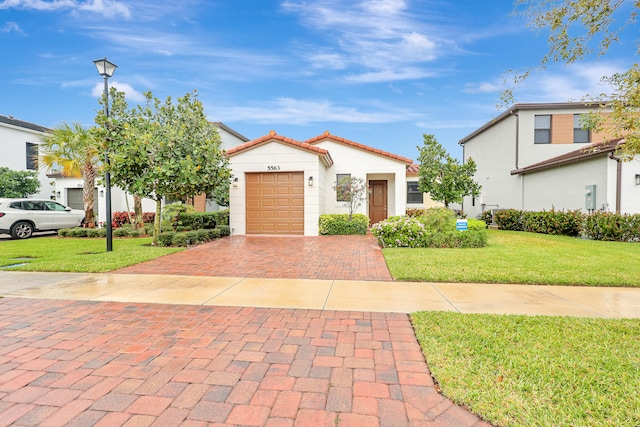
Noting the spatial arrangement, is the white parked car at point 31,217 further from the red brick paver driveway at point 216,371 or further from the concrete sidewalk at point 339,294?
the red brick paver driveway at point 216,371

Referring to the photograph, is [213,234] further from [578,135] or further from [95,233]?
[578,135]

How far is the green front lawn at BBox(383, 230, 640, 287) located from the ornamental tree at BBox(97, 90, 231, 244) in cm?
635

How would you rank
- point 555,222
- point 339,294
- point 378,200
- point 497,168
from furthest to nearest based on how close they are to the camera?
point 497,168 → point 378,200 → point 555,222 → point 339,294

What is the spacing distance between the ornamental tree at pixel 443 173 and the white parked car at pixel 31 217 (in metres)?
17.0

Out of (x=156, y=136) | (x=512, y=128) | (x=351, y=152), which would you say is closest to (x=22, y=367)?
(x=156, y=136)

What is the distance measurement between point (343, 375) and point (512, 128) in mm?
19651

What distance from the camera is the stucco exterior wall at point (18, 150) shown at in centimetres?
1986

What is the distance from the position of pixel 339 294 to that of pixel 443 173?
1284 cm

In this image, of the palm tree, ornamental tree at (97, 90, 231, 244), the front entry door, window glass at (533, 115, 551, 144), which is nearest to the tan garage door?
ornamental tree at (97, 90, 231, 244)

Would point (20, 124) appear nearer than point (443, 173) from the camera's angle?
No

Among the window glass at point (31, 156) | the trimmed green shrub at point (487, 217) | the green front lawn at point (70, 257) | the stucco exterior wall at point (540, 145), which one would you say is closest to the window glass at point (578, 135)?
the stucco exterior wall at point (540, 145)

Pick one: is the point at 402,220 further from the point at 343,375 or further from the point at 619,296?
the point at 343,375

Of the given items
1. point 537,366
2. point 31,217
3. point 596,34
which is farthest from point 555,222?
point 31,217

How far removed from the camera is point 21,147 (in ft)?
68.5
